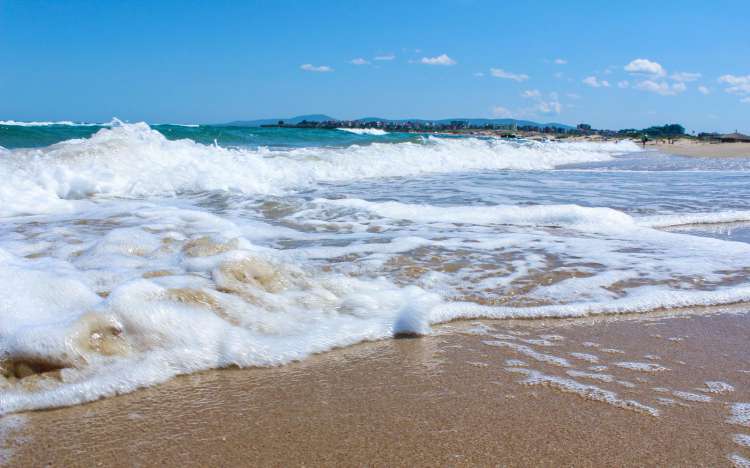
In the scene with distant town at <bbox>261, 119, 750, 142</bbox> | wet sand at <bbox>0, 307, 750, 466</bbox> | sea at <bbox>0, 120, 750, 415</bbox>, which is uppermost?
distant town at <bbox>261, 119, 750, 142</bbox>

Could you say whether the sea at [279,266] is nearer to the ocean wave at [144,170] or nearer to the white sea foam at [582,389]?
the ocean wave at [144,170]

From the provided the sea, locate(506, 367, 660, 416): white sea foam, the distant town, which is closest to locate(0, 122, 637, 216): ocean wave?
the sea

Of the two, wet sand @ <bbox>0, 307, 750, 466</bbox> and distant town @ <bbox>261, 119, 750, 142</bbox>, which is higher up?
distant town @ <bbox>261, 119, 750, 142</bbox>

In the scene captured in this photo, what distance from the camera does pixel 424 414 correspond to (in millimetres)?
1836

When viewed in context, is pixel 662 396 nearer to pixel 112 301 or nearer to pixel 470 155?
pixel 112 301

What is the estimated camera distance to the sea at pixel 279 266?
2.21 m

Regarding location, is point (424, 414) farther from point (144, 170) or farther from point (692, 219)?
point (144, 170)

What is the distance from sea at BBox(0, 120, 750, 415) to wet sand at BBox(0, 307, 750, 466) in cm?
18

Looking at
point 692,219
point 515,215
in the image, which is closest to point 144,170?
point 515,215

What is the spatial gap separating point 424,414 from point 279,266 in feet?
4.96

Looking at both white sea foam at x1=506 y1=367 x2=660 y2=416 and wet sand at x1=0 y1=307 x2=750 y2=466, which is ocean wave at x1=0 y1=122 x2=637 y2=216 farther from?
white sea foam at x1=506 y1=367 x2=660 y2=416

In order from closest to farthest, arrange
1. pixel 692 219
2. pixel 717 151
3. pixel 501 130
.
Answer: pixel 692 219, pixel 717 151, pixel 501 130

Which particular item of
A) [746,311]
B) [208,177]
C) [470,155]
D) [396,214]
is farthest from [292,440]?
[470,155]

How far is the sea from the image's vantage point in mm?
2211
